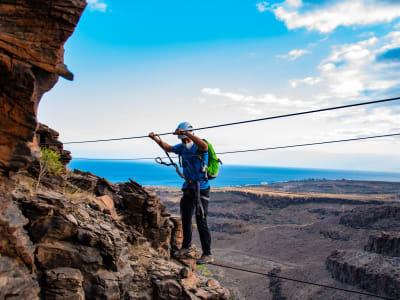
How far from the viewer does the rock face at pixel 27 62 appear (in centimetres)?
630

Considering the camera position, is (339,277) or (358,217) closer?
(339,277)

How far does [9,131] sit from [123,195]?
29.0 ft

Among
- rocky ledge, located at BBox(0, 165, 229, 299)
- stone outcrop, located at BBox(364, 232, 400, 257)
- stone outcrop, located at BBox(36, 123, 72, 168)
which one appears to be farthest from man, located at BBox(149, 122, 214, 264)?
stone outcrop, located at BBox(364, 232, 400, 257)

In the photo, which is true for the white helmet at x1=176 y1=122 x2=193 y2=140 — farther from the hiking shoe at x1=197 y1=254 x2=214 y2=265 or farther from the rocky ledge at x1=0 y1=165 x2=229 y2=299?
the rocky ledge at x1=0 y1=165 x2=229 y2=299

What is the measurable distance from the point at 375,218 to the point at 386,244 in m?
26.9

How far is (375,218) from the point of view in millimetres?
63875

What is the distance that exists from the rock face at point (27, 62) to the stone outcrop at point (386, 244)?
45.0 m

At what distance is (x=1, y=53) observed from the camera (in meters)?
6.04

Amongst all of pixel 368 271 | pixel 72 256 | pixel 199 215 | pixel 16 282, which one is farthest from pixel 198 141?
pixel 368 271

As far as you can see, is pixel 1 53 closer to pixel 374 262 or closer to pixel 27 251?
pixel 27 251

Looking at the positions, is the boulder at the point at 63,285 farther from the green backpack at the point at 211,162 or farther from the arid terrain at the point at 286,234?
the arid terrain at the point at 286,234

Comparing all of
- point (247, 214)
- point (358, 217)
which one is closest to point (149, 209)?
point (358, 217)

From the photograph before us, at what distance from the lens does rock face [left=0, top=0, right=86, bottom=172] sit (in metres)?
6.30

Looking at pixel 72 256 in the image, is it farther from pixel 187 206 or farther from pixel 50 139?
pixel 50 139
